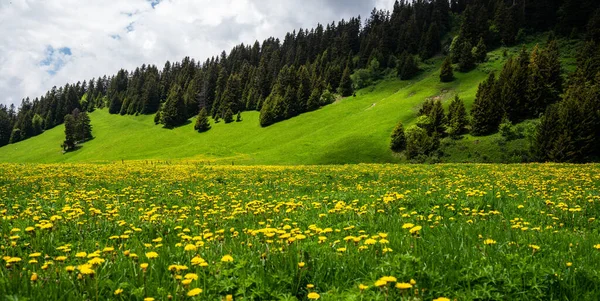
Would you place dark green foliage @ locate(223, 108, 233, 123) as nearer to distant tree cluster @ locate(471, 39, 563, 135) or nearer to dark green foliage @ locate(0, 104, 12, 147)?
distant tree cluster @ locate(471, 39, 563, 135)

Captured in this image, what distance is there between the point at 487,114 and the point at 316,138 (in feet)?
108

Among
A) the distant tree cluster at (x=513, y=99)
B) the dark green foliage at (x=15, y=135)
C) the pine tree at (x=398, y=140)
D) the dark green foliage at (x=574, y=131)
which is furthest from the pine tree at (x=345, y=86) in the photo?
the dark green foliage at (x=15, y=135)

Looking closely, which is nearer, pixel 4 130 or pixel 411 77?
pixel 411 77

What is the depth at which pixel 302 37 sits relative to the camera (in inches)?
6550

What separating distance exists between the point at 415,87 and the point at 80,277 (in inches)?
3632

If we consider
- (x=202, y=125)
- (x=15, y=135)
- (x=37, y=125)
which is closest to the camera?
(x=202, y=125)

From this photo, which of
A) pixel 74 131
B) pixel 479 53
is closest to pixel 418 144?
pixel 479 53

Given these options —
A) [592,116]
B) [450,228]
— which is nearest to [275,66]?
[592,116]

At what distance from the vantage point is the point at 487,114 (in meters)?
52.2

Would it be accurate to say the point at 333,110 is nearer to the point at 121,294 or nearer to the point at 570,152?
the point at 570,152

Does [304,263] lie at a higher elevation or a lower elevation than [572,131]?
higher

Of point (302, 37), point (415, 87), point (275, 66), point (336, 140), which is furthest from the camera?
point (302, 37)

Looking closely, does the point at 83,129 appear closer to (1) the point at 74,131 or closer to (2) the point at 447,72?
(1) the point at 74,131

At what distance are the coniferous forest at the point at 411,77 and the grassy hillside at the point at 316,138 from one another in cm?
400
